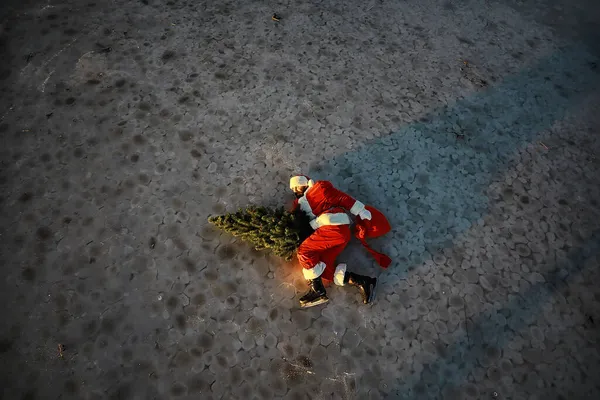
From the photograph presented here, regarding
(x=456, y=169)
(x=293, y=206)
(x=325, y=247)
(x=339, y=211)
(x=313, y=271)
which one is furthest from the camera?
(x=456, y=169)

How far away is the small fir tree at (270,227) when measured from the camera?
4.20 metres

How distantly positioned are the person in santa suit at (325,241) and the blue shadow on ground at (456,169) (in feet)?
1.75

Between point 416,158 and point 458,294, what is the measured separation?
6.46 feet

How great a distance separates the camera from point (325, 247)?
414cm

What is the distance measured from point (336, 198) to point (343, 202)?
0.09m

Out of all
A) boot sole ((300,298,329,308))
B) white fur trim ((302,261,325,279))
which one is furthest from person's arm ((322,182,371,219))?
boot sole ((300,298,329,308))

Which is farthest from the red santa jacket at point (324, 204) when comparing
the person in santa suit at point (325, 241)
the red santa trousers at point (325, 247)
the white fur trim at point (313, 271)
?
the white fur trim at point (313, 271)

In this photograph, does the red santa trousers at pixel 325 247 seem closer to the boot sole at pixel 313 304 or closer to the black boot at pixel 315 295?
the black boot at pixel 315 295

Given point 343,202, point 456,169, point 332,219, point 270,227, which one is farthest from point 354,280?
point 456,169

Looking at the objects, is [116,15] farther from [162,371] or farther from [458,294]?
[458,294]

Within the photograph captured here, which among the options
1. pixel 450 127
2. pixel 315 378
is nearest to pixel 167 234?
pixel 315 378

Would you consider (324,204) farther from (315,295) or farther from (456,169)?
(456,169)

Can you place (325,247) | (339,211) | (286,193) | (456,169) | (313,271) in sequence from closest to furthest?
(313,271), (325,247), (339,211), (286,193), (456,169)

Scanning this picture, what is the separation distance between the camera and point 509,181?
5.25 meters
